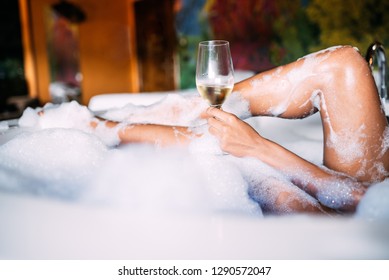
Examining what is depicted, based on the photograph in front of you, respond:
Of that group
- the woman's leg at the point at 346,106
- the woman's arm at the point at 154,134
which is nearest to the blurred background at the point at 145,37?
the woman's leg at the point at 346,106

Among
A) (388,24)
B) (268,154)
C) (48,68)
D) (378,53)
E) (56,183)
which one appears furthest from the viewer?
(48,68)

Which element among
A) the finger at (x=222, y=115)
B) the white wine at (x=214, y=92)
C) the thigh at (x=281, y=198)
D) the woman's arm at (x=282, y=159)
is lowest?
the thigh at (x=281, y=198)

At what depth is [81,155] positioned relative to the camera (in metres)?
1.02

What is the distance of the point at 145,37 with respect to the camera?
5.46 meters

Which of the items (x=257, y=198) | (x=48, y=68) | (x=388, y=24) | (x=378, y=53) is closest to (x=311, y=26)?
(x=388, y=24)

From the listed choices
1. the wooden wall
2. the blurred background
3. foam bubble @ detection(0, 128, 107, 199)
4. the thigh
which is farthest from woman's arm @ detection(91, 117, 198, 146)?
the wooden wall

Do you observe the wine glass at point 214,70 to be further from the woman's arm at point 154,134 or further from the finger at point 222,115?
the woman's arm at point 154,134

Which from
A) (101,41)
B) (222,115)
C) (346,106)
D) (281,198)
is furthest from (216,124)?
(101,41)

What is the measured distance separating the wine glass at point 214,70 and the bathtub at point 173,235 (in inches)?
20.2

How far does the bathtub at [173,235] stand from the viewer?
0.48 meters

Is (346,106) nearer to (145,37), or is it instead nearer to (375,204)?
(375,204)

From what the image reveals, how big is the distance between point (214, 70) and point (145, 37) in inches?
187
